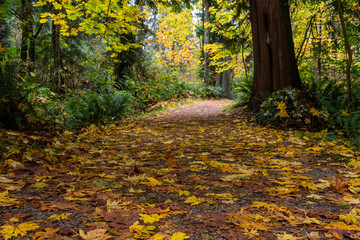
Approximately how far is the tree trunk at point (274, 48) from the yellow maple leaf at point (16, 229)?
5979mm

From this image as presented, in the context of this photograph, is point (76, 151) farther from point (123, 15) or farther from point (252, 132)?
point (123, 15)

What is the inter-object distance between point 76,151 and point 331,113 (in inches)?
197

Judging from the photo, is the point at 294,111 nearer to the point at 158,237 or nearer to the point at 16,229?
the point at 158,237

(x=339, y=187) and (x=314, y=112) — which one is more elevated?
(x=314, y=112)

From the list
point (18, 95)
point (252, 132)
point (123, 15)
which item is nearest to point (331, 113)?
point (252, 132)

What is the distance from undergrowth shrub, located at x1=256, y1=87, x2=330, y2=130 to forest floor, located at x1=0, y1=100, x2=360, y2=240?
111 cm

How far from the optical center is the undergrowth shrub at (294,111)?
5.17m

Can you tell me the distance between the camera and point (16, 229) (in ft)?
4.50

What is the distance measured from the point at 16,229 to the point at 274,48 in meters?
6.48

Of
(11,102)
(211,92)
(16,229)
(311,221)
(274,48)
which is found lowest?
(311,221)

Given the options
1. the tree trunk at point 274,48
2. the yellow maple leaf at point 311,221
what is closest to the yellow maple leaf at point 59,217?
the yellow maple leaf at point 311,221

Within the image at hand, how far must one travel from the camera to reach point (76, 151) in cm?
352

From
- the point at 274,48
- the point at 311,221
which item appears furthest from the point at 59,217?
the point at 274,48

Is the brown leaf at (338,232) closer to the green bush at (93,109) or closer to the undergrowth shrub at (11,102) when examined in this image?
the undergrowth shrub at (11,102)
